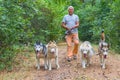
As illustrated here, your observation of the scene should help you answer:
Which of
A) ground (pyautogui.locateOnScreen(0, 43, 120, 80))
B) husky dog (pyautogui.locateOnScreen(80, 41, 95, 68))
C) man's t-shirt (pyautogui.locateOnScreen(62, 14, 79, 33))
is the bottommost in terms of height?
ground (pyautogui.locateOnScreen(0, 43, 120, 80))

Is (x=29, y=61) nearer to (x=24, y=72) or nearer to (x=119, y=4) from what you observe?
(x=24, y=72)

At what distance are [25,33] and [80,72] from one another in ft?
10.4

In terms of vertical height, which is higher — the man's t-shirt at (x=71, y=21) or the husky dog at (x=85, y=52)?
the man's t-shirt at (x=71, y=21)

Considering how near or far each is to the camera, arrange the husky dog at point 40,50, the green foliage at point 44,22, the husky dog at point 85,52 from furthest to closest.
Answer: the green foliage at point 44,22
the husky dog at point 85,52
the husky dog at point 40,50

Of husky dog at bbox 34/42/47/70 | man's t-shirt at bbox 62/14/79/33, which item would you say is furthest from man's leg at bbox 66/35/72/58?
husky dog at bbox 34/42/47/70

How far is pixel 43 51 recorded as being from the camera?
11547 mm

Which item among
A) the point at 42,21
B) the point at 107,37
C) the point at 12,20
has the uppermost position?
the point at 12,20

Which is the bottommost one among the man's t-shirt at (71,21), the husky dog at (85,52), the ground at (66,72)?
the ground at (66,72)

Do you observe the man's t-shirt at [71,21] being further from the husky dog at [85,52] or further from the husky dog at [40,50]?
the husky dog at [40,50]

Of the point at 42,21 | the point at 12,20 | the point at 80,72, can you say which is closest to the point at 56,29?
the point at 42,21

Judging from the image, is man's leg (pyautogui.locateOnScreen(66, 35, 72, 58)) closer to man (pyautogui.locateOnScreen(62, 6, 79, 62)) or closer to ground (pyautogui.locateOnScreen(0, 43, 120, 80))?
man (pyautogui.locateOnScreen(62, 6, 79, 62))

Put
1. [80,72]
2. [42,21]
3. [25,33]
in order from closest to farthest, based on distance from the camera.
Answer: [80,72] → [25,33] → [42,21]

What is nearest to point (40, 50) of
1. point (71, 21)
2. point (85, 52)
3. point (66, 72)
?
point (66, 72)

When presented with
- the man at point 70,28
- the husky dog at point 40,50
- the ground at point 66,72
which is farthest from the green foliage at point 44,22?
the man at point 70,28
